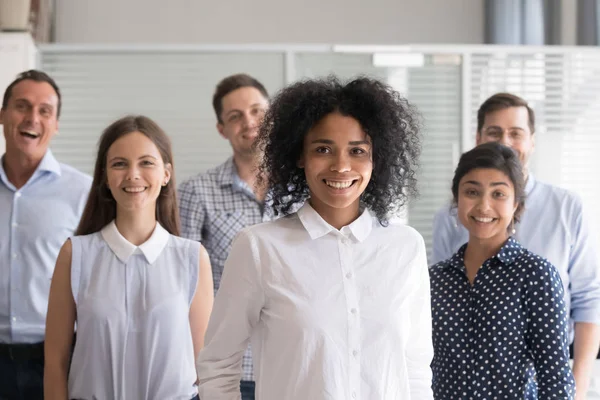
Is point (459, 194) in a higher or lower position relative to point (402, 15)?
lower

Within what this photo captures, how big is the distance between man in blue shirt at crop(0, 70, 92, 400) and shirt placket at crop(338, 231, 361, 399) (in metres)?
1.20

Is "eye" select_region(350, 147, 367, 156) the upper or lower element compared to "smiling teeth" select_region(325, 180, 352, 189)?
upper

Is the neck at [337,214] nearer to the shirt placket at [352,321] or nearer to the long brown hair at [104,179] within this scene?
the shirt placket at [352,321]

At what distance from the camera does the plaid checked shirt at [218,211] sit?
286cm

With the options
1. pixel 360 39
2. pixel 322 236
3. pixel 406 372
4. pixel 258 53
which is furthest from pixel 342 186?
pixel 360 39

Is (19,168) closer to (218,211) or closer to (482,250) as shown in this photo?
(218,211)

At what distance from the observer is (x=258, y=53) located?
164 inches

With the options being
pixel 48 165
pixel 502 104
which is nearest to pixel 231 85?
pixel 48 165

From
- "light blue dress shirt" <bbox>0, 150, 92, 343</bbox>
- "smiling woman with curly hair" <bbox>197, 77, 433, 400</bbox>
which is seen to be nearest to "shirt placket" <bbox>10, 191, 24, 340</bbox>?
"light blue dress shirt" <bbox>0, 150, 92, 343</bbox>

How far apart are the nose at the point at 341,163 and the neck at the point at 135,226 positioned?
69cm

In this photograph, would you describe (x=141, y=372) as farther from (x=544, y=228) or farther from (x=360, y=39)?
(x=360, y=39)

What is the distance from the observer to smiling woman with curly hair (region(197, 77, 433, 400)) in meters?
1.65

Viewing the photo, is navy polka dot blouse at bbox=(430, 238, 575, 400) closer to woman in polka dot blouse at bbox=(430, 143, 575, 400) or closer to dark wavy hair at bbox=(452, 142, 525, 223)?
woman in polka dot blouse at bbox=(430, 143, 575, 400)

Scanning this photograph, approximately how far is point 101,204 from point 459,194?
3.08 ft
